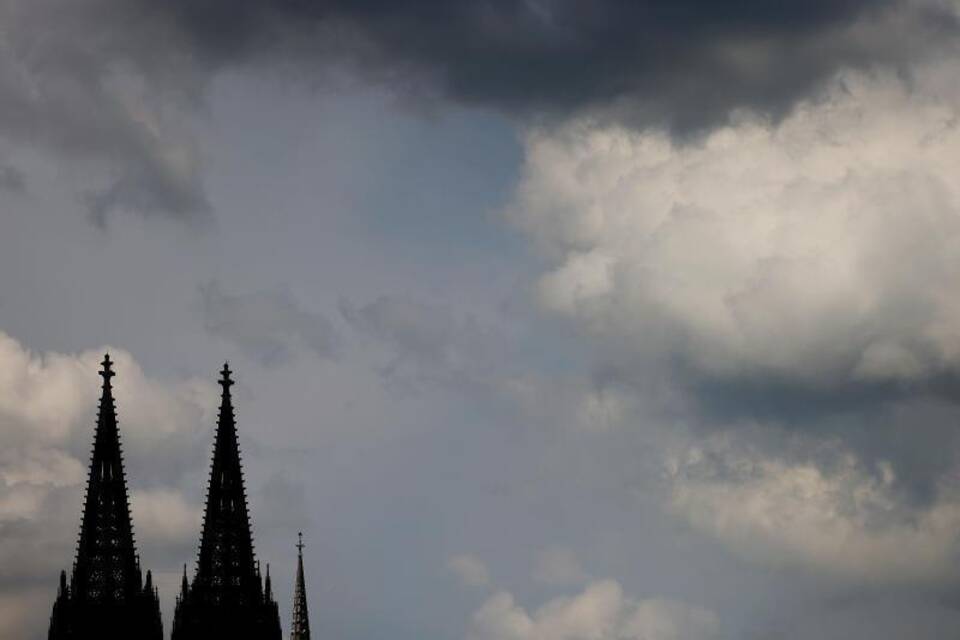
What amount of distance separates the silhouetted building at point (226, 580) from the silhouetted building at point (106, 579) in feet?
7.87

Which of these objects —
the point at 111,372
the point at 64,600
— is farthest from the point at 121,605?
the point at 111,372

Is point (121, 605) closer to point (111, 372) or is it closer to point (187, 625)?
point (187, 625)

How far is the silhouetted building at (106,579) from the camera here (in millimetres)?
176125

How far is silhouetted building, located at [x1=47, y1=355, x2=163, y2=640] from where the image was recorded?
176m

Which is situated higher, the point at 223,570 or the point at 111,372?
the point at 111,372

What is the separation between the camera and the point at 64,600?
580 ft

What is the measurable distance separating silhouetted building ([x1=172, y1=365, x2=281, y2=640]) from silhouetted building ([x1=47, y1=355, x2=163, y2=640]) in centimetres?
240

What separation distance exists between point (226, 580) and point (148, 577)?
4.78 m

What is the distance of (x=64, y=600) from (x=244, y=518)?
39.6ft

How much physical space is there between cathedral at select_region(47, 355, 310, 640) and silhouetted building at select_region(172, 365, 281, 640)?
2.4 inches

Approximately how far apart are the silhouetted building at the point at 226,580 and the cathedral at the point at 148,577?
0.06 m

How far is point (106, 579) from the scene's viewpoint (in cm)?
17712

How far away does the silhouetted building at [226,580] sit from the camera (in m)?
177

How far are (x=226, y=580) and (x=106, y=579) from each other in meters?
7.31
